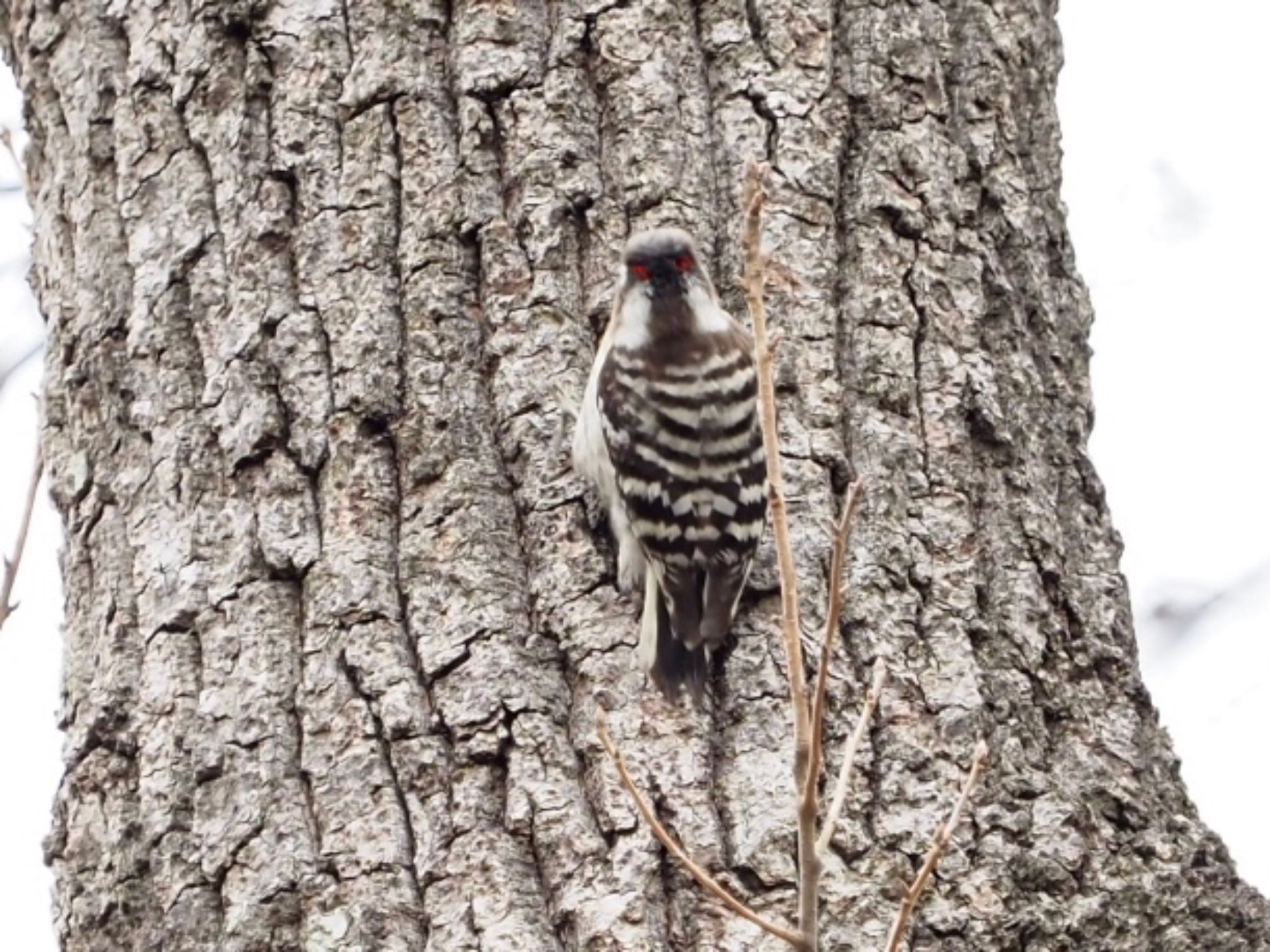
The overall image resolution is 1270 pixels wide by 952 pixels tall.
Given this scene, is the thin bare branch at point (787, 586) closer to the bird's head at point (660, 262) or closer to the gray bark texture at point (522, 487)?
the gray bark texture at point (522, 487)

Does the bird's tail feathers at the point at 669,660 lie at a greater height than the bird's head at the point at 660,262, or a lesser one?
lesser

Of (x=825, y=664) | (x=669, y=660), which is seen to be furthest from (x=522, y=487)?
(x=825, y=664)

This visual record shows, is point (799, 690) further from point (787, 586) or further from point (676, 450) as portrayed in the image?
point (676, 450)

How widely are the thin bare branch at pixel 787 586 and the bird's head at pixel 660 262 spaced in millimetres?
1167

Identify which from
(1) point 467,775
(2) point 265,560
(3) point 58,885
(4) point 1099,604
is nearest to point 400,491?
(2) point 265,560

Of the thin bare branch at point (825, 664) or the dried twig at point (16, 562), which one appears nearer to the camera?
the thin bare branch at point (825, 664)

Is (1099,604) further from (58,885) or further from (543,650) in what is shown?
(58,885)

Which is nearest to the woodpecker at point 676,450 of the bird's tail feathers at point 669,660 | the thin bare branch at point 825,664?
the bird's tail feathers at point 669,660

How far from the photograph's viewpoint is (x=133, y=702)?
3004 millimetres

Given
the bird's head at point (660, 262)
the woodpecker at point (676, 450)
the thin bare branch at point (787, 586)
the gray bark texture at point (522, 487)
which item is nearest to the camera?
the thin bare branch at point (787, 586)

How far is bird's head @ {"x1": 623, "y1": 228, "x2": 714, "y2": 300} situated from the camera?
316cm

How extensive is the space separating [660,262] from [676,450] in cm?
37

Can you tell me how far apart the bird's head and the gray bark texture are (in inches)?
2.0

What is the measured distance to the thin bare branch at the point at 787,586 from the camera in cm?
179
